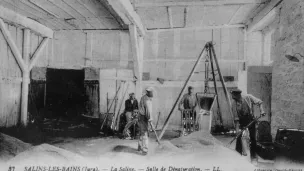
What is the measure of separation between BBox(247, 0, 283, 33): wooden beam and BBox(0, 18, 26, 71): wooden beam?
243 inches

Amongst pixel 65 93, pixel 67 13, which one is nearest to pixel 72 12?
pixel 67 13

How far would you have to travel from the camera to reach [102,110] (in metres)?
7.98

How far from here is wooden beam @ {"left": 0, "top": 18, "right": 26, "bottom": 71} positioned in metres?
5.50

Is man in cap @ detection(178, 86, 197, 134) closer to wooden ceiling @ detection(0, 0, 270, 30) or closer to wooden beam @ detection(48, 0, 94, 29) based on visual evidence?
wooden ceiling @ detection(0, 0, 270, 30)

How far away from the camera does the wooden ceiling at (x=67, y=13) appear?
5.23 m

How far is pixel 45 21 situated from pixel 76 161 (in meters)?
4.51

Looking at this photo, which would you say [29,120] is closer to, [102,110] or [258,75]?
[102,110]

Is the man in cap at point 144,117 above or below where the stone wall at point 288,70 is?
below

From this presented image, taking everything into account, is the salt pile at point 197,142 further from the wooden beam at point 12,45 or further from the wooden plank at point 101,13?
the wooden beam at point 12,45

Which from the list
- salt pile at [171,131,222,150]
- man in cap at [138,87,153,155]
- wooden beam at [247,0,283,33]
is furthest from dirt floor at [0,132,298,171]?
wooden beam at [247,0,283,33]

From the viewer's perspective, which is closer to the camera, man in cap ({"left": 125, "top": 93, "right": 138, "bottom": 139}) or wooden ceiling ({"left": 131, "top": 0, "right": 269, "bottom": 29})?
wooden ceiling ({"left": 131, "top": 0, "right": 269, "bottom": 29})

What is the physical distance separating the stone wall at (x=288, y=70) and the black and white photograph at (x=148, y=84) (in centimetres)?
2

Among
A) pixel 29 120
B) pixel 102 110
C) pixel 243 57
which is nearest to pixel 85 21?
pixel 102 110

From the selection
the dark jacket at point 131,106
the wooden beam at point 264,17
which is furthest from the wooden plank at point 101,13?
the wooden beam at point 264,17
